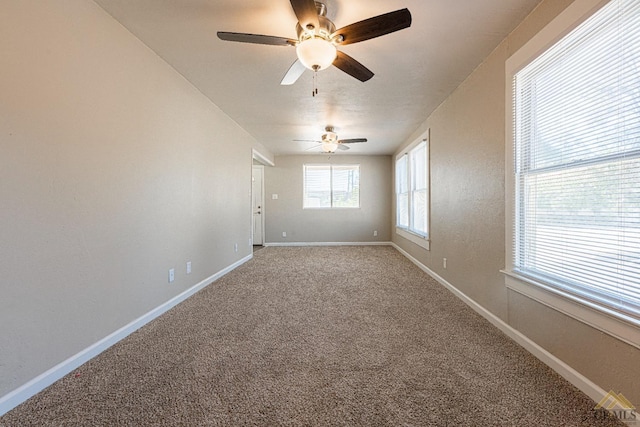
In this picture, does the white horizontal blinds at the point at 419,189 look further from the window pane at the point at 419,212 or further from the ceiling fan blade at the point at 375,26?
the ceiling fan blade at the point at 375,26

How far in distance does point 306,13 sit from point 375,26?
1.35ft

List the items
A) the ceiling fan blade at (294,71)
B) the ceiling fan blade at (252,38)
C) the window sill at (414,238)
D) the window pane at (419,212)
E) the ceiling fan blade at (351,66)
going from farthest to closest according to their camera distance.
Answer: the window pane at (419,212)
the window sill at (414,238)
the ceiling fan blade at (294,71)
the ceiling fan blade at (351,66)
the ceiling fan blade at (252,38)

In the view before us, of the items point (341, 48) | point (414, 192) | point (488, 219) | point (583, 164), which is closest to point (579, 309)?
point (583, 164)

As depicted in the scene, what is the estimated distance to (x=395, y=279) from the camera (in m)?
3.71

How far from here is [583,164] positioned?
148 centimetres

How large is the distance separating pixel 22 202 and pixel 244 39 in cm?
153

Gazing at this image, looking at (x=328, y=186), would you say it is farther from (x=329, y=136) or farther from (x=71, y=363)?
(x=71, y=363)

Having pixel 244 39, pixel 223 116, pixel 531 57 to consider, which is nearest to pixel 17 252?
pixel 244 39

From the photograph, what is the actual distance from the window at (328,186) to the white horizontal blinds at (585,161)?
506 centimetres

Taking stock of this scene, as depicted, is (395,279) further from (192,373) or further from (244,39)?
(244,39)

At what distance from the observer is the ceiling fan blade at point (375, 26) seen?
149 centimetres

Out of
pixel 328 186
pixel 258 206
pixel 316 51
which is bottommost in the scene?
pixel 258 206

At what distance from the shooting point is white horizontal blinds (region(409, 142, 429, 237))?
4426mm

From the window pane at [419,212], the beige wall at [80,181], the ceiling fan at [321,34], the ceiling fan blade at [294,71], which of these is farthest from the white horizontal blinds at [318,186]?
the ceiling fan at [321,34]
